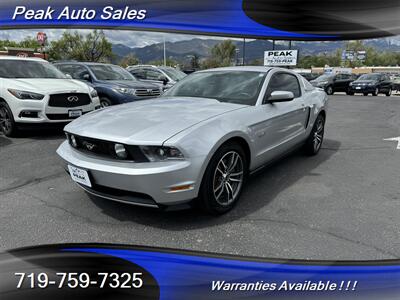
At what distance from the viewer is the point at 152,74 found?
Result: 12.4m

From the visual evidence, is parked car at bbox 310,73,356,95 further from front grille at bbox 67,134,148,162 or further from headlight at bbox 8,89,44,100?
front grille at bbox 67,134,148,162

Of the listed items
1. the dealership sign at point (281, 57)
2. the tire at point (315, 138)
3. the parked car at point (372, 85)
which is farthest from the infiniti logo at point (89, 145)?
the dealership sign at point (281, 57)

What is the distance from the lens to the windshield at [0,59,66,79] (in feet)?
22.3

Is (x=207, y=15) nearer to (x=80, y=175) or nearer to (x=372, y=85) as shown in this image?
(x=80, y=175)

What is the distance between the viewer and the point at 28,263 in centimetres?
249

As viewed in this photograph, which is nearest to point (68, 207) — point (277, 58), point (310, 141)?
point (310, 141)

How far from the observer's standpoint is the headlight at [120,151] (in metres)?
2.78

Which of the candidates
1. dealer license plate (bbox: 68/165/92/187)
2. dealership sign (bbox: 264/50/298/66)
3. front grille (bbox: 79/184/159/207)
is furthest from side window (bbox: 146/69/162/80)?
dealership sign (bbox: 264/50/298/66)

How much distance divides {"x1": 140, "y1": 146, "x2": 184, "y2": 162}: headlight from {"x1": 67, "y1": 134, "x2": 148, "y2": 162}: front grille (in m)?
0.04

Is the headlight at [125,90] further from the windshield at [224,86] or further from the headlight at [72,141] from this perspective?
the headlight at [72,141]

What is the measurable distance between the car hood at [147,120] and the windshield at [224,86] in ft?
0.69

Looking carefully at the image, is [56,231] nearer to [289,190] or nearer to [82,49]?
[289,190]

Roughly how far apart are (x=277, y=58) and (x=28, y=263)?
26707 mm

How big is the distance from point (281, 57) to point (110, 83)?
21.1m
